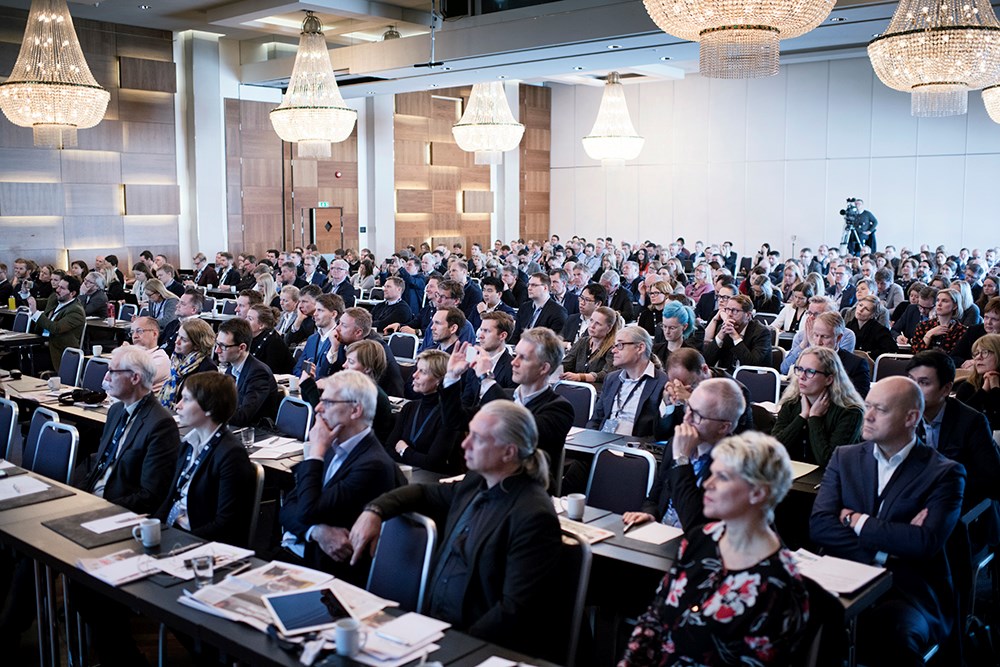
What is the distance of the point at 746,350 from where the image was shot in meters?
7.30

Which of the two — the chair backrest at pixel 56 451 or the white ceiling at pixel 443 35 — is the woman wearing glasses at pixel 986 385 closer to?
the chair backrest at pixel 56 451

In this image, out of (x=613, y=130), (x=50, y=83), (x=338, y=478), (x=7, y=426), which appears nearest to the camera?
(x=338, y=478)

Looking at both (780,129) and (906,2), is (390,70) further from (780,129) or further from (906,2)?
(780,129)

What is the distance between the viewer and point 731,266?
20.6 meters

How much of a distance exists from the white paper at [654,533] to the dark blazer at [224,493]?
5.36 feet

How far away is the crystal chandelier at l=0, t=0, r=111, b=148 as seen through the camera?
1086 cm

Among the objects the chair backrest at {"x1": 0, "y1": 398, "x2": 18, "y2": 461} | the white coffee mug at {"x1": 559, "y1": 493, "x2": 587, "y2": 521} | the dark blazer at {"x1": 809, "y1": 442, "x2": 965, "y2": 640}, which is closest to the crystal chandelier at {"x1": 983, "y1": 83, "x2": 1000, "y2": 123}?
the dark blazer at {"x1": 809, "y1": 442, "x2": 965, "y2": 640}

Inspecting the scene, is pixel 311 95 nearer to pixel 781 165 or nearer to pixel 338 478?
pixel 338 478

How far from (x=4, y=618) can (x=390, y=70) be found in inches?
476

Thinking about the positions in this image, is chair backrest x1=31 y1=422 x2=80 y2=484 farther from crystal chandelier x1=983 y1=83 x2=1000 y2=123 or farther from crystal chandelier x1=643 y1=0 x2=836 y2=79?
crystal chandelier x1=983 y1=83 x2=1000 y2=123

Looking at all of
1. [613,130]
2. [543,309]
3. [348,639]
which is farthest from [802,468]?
[613,130]

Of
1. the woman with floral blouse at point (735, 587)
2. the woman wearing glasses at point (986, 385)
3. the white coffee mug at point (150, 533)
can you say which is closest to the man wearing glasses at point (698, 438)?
the woman with floral blouse at point (735, 587)

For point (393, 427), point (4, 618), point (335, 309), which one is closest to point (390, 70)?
point (335, 309)

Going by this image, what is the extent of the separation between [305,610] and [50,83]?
10302mm
